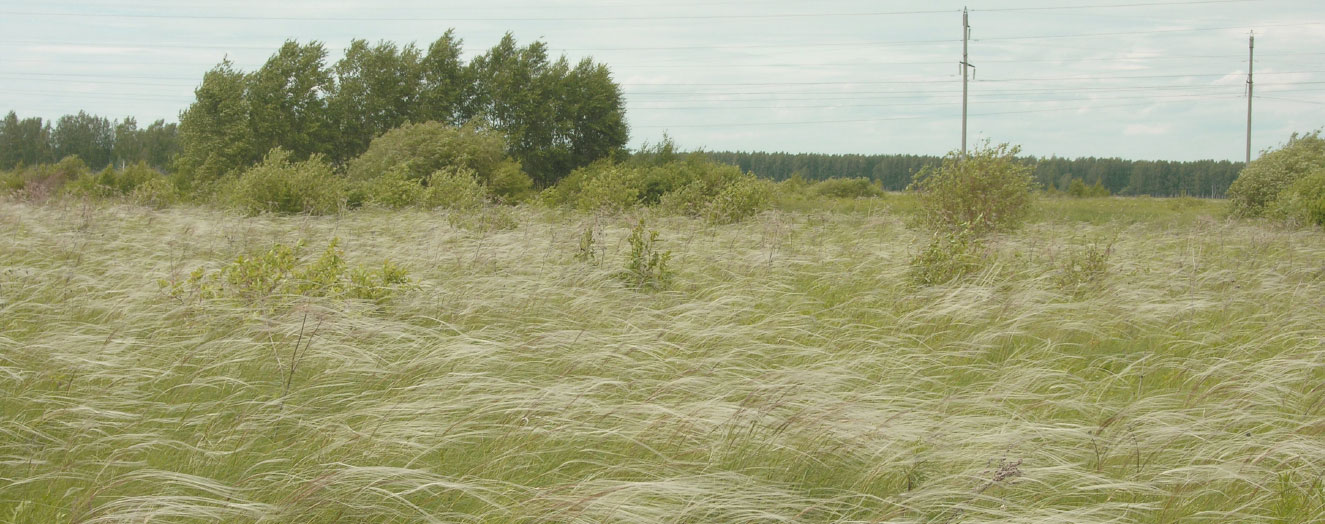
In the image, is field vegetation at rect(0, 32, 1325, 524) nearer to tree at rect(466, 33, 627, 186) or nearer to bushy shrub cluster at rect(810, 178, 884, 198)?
tree at rect(466, 33, 627, 186)

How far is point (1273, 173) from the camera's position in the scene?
24.9 metres

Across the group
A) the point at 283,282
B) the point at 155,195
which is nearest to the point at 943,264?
the point at 283,282

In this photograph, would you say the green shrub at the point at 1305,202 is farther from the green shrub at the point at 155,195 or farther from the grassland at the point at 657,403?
the green shrub at the point at 155,195

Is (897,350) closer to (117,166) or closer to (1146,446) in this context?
(1146,446)

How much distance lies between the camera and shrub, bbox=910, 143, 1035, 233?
1326 cm

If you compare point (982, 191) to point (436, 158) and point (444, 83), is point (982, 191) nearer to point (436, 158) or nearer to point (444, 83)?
point (436, 158)

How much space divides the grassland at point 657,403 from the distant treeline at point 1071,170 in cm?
9444

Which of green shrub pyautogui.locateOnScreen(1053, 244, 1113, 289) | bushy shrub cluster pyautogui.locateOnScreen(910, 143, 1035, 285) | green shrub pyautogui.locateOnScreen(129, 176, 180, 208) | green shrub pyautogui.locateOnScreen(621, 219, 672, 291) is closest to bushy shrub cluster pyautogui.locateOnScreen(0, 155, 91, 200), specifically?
green shrub pyautogui.locateOnScreen(129, 176, 180, 208)

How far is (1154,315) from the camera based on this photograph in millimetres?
6098

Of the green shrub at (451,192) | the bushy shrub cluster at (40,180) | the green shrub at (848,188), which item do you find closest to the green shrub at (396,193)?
the green shrub at (451,192)

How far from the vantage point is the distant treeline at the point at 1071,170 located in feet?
339

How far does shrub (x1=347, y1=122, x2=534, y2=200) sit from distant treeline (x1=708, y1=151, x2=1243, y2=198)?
71.7 meters

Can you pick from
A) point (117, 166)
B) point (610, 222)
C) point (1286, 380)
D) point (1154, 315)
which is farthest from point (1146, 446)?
point (117, 166)

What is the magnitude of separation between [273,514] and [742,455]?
1670 millimetres
